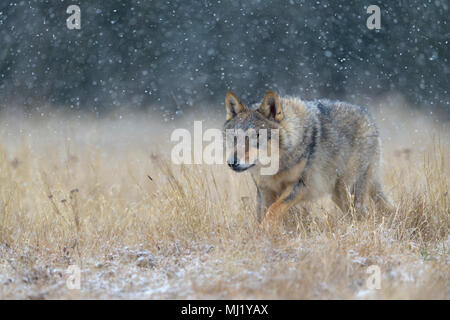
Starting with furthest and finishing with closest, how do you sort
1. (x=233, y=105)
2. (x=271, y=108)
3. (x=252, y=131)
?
(x=233, y=105)
(x=271, y=108)
(x=252, y=131)

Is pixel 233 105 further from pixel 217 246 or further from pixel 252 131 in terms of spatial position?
pixel 217 246

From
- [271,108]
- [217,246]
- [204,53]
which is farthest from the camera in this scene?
[204,53]

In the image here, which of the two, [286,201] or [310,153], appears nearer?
[286,201]

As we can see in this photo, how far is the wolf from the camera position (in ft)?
16.0

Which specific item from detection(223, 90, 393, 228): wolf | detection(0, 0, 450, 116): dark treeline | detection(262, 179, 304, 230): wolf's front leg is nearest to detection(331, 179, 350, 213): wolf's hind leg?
detection(223, 90, 393, 228): wolf

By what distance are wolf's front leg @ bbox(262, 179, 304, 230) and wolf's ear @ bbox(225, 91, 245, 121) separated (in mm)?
965

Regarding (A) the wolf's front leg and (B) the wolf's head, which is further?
(A) the wolf's front leg

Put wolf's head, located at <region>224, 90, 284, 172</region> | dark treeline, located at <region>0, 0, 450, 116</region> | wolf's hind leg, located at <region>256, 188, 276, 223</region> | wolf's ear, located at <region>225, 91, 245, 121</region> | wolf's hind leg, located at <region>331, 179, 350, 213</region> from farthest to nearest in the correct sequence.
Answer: dark treeline, located at <region>0, 0, 450, 116</region>, wolf's hind leg, located at <region>331, 179, 350, 213</region>, wolf's hind leg, located at <region>256, 188, 276, 223</region>, wolf's ear, located at <region>225, 91, 245, 121</region>, wolf's head, located at <region>224, 90, 284, 172</region>

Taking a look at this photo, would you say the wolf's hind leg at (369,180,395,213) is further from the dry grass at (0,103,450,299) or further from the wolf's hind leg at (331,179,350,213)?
the wolf's hind leg at (331,179,350,213)

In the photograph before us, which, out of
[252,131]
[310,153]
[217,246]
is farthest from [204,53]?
[217,246]

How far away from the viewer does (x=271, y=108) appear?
491cm

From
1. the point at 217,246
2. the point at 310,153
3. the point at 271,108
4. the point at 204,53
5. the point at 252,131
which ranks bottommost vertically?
the point at 217,246

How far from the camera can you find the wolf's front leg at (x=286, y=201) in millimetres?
4785

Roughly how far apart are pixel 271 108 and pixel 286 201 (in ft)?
3.20
